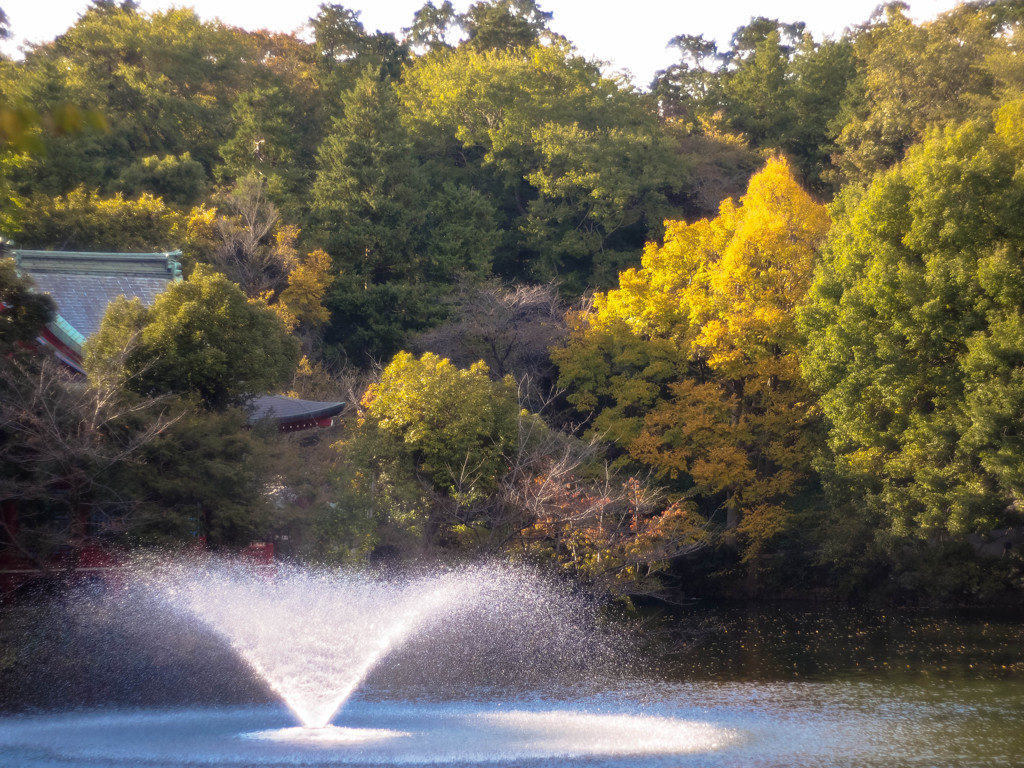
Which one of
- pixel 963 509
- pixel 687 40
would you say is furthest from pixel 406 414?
pixel 687 40

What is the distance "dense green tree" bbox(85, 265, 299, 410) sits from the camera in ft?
59.3

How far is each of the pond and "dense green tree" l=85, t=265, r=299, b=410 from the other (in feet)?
13.9

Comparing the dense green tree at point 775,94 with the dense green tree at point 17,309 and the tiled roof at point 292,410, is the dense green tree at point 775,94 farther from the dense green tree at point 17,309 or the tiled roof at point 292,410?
the dense green tree at point 17,309

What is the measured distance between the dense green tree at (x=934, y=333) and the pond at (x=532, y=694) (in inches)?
145

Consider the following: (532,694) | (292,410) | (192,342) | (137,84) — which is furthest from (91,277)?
(137,84)

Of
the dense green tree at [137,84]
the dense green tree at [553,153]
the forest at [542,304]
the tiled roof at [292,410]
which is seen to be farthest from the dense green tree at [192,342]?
the dense green tree at [553,153]

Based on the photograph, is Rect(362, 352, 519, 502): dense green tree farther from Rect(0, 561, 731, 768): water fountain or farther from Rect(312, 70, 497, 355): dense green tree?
Rect(312, 70, 497, 355): dense green tree

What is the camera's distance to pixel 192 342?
1839cm

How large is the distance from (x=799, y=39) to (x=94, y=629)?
4649 cm

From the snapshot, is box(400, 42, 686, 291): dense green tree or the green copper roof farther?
box(400, 42, 686, 291): dense green tree

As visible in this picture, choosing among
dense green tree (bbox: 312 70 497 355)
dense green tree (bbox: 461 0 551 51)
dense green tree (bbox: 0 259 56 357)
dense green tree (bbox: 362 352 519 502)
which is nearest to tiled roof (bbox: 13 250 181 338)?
dense green tree (bbox: 0 259 56 357)

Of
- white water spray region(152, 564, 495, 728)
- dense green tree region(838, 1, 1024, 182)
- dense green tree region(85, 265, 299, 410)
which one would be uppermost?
dense green tree region(838, 1, 1024, 182)

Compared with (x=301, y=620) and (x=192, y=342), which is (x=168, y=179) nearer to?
(x=192, y=342)

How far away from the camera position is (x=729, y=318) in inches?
1093
